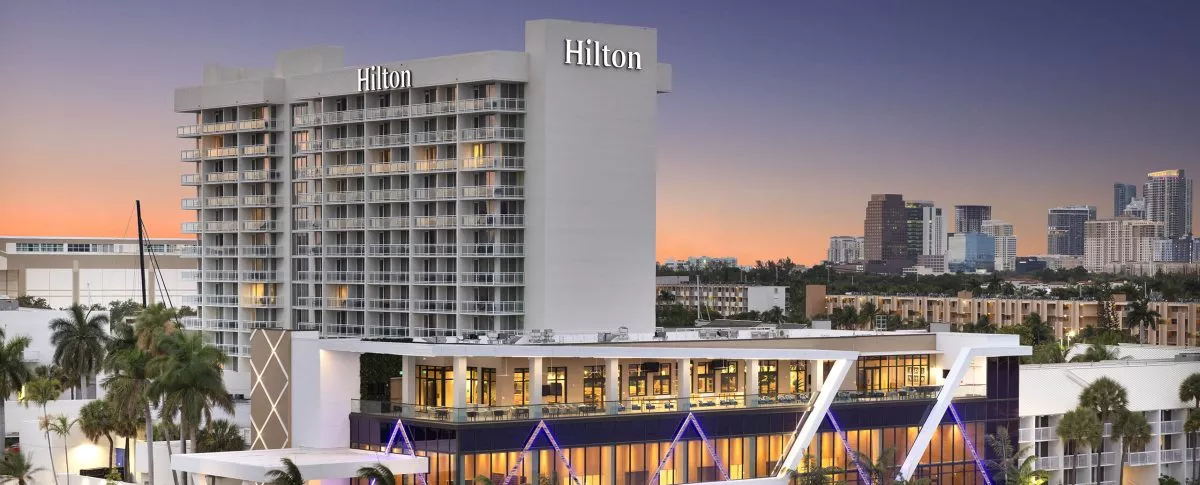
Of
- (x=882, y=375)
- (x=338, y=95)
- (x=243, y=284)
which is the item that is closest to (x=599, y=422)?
(x=882, y=375)

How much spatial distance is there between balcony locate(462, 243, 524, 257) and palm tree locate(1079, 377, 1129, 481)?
41.4 metres

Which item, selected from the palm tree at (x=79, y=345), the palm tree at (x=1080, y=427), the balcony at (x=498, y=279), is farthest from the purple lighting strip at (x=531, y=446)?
the palm tree at (x=79, y=345)

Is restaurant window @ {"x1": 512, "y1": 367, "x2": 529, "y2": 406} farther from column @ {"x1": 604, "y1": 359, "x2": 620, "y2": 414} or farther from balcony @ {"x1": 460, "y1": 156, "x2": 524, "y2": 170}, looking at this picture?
balcony @ {"x1": 460, "y1": 156, "x2": 524, "y2": 170}

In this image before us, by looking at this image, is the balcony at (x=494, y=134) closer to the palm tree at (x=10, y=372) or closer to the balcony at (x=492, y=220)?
the balcony at (x=492, y=220)

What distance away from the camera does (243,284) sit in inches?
5492

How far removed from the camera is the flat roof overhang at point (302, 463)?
75.9m

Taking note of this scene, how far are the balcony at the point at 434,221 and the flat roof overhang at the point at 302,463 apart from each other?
44.1 m

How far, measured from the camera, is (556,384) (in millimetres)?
84375

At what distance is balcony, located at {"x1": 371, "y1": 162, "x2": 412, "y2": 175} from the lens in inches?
5000

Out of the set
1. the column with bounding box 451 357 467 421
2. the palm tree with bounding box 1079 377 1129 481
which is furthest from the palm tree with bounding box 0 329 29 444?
the palm tree with bounding box 1079 377 1129 481

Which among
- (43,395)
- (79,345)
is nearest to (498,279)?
(79,345)

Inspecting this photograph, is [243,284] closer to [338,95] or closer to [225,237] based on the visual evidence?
[225,237]

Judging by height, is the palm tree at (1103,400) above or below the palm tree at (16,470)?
above

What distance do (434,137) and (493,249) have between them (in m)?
9.20
